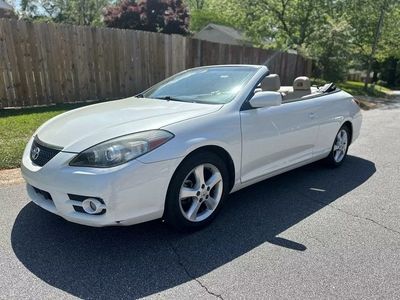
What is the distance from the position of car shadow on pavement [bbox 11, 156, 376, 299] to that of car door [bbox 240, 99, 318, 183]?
47 cm

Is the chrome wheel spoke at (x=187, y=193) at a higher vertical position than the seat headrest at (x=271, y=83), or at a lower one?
lower

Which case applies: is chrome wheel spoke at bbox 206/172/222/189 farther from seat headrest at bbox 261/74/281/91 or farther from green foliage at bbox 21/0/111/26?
green foliage at bbox 21/0/111/26

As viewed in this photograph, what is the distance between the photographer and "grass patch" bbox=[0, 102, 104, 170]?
463cm

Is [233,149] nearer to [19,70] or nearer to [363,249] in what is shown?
[363,249]

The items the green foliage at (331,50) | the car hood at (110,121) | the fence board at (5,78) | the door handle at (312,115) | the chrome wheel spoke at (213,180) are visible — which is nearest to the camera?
the car hood at (110,121)

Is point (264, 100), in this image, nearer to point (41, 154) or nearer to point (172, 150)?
point (172, 150)

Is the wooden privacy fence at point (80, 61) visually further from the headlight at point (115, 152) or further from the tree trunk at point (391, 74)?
the tree trunk at point (391, 74)

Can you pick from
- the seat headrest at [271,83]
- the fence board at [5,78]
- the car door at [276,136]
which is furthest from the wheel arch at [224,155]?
the fence board at [5,78]

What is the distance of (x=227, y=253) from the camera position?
266 centimetres

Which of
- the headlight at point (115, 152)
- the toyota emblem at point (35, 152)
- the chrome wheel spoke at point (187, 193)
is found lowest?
the chrome wheel spoke at point (187, 193)

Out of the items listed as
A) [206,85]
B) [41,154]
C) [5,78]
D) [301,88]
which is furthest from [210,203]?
[5,78]

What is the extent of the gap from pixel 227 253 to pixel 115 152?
1.25 m

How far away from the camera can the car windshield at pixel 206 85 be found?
3413 mm

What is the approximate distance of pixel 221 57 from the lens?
1223 cm
